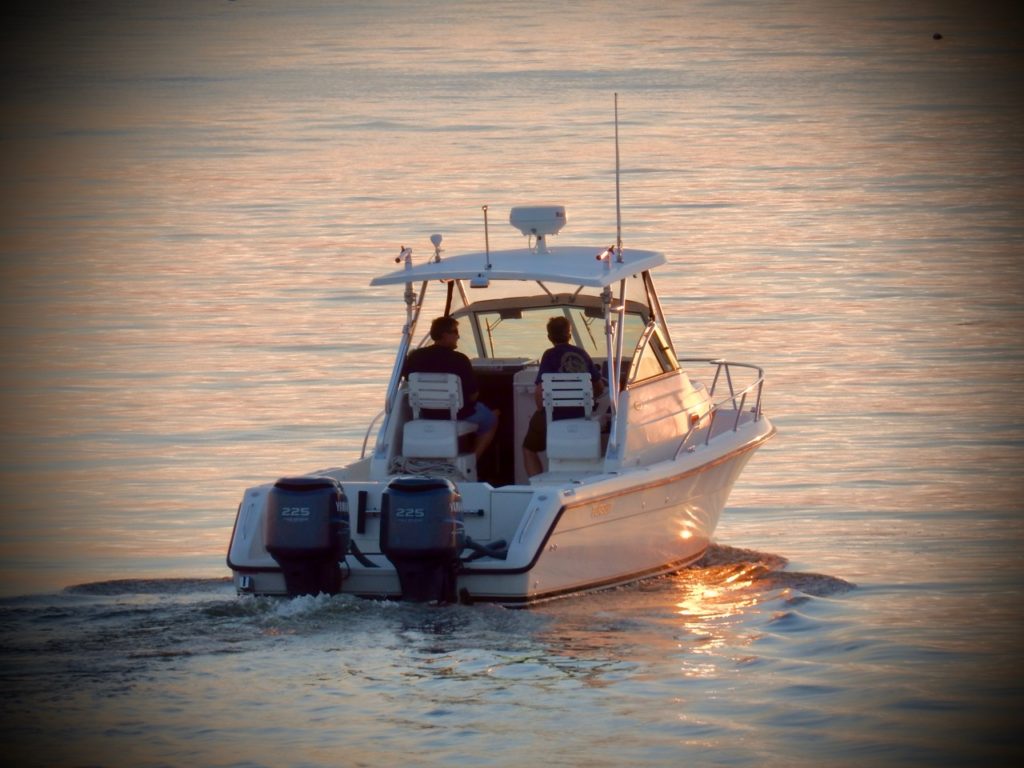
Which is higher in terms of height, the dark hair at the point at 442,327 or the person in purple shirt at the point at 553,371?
the dark hair at the point at 442,327

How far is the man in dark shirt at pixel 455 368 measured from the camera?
13.2 meters

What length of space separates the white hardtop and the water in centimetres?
197

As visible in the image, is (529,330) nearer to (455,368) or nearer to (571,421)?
(455,368)

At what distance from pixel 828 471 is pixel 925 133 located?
31549mm

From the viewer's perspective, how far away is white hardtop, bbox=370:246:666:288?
12859 mm

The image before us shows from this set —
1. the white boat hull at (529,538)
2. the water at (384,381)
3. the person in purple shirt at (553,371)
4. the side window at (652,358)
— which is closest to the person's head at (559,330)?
the person in purple shirt at (553,371)

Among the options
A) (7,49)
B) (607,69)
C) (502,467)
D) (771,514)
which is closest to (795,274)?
(771,514)

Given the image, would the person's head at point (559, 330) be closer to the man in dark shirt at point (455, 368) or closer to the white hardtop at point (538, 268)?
the white hardtop at point (538, 268)

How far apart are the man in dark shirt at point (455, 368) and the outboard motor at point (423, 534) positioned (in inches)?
62.5

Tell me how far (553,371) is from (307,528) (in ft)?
7.48

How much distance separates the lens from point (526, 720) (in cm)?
1060

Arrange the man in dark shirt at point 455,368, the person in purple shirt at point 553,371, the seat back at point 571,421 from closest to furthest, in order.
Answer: the seat back at point 571,421, the person in purple shirt at point 553,371, the man in dark shirt at point 455,368

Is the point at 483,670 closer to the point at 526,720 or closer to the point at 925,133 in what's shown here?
the point at 526,720

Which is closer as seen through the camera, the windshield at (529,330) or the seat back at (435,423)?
the seat back at (435,423)
